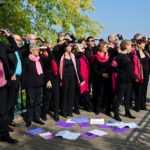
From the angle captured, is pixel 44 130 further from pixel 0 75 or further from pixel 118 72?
pixel 118 72

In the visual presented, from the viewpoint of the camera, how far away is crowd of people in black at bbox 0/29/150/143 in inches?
211

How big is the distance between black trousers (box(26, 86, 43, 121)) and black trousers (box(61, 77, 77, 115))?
0.83m

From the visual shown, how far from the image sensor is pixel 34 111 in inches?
230

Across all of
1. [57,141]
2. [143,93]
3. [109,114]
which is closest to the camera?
[57,141]

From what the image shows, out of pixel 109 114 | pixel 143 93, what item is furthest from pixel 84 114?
pixel 143 93

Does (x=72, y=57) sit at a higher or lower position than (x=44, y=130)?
higher

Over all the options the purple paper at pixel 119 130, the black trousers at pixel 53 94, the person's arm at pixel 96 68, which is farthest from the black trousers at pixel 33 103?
the purple paper at pixel 119 130

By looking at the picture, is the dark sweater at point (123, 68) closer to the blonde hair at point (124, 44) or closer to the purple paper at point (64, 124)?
the blonde hair at point (124, 44)

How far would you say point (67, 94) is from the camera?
258 inches

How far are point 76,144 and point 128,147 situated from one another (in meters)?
0.94

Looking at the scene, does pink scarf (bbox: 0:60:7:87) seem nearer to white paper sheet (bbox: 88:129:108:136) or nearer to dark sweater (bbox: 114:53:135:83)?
white paper sheet (bbox: 88:129:108:136)

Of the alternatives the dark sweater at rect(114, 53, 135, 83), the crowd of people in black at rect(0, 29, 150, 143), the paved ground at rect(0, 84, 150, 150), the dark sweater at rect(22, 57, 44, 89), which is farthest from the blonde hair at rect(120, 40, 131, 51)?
the dark sweater at rect(22, 57, 44, 89)

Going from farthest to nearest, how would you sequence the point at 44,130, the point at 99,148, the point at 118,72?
the point at 118,72 < the point at 44,130 < the point at 99,148

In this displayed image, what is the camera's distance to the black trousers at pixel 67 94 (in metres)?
6.40
